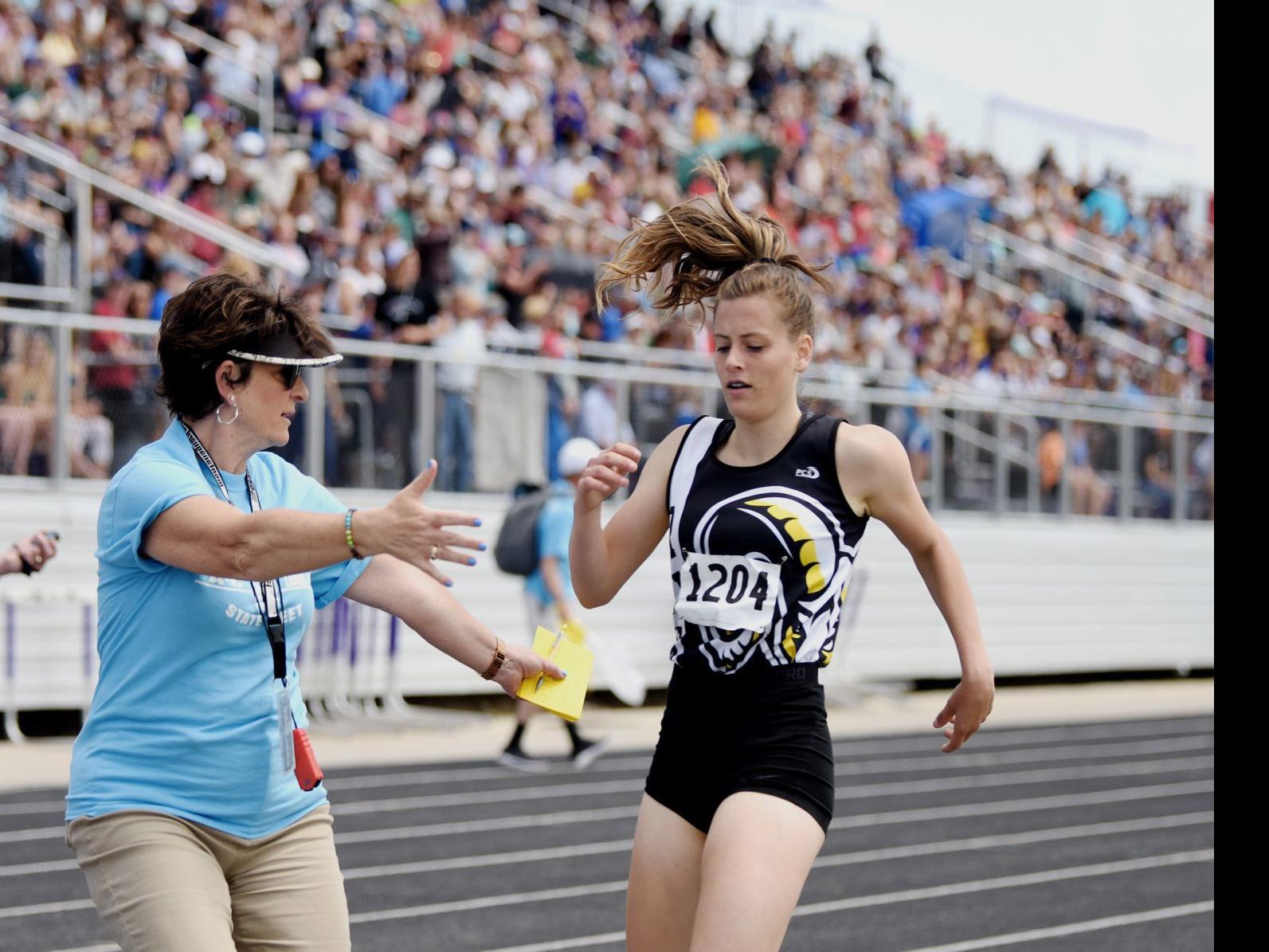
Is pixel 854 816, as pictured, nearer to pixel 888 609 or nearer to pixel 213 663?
Answer: pixel 213 663

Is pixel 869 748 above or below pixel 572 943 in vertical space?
below

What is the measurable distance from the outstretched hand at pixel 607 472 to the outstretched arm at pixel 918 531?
0.50 meters

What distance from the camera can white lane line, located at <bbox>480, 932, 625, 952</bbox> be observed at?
7.09 meters

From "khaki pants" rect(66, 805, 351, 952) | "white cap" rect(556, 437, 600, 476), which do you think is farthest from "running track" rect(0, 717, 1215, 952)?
"khaki pants" rect(66, 805, 351, 952)

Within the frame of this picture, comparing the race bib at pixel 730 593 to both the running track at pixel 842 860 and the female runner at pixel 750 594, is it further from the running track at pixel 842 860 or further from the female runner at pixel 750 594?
the running track at pixel 842 860

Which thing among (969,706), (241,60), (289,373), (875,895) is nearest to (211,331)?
(289,373)

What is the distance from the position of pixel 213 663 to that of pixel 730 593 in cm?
115

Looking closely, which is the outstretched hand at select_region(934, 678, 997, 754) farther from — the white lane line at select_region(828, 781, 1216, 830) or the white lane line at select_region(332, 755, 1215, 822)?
the white lane line at select_region(332, 755, 1215, 822)

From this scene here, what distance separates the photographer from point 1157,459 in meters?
20.6

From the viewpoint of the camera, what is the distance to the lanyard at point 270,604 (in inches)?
149

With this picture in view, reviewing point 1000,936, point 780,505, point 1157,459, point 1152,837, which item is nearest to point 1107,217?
point 1157,459

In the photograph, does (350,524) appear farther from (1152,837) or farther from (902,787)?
(902,787)

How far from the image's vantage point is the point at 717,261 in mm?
4508

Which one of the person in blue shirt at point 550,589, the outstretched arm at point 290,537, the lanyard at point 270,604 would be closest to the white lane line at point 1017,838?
the person in blue shirt at point 550,589
